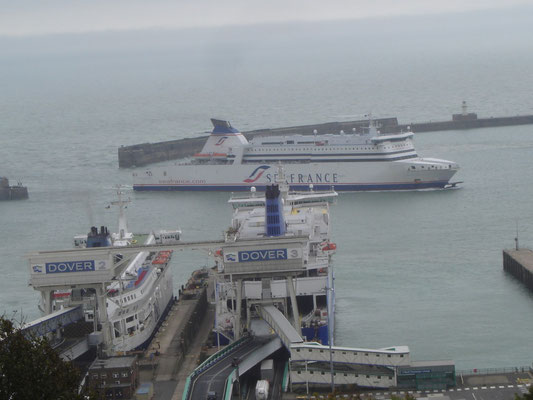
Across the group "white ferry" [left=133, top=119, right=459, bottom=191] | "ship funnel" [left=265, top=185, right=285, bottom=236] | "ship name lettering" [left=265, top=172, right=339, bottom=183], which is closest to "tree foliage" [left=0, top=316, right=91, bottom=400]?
"ship funnel" [left=265, top=185, right=285, bottom=236]

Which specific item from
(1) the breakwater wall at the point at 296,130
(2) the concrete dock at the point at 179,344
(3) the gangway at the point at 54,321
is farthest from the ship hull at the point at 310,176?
(3) the gangway at the point at 54,321

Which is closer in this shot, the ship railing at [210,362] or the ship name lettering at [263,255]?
the ship railing at [210,362]

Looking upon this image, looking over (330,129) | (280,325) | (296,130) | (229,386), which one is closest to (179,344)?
(280,325)

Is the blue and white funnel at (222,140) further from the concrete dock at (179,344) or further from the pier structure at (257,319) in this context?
the pier structure at (257,319)

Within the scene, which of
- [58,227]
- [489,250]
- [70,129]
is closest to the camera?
[489,250]

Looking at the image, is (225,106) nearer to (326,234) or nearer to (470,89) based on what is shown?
(470,89)

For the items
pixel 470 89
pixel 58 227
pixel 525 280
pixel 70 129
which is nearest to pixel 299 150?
pixel 58 227
